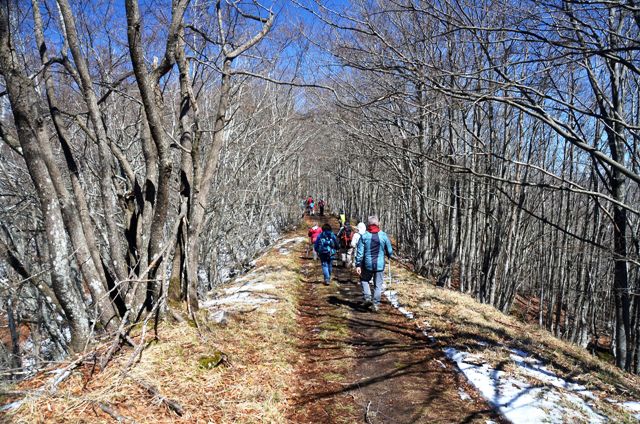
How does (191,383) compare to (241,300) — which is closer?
(191,383)

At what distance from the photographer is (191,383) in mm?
4074

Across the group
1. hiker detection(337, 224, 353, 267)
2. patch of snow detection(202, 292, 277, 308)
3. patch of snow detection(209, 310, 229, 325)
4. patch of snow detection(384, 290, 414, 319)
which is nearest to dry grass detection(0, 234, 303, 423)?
patch of snow detection(209, 310, 229, 325)

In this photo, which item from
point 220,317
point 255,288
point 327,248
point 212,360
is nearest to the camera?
point 212,360

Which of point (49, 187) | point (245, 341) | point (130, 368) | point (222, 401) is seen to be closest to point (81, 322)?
point (130, 368)

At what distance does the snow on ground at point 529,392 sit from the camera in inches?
159

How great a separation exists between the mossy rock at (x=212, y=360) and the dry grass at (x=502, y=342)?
343cm

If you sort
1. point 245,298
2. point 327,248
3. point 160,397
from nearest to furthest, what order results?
1. point 160,397
2. point 245,298
3. point 327,248

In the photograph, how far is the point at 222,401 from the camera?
395 centimetres

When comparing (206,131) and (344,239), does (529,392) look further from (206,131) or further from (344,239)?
(344,239)

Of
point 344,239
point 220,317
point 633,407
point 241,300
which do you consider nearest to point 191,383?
point 220,317

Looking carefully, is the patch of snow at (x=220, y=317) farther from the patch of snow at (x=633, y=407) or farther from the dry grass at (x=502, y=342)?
the patch of snow at (x=633, y=407)

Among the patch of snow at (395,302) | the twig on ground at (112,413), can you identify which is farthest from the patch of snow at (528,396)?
the twig on ground at (112,413)

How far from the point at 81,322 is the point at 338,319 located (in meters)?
4.48

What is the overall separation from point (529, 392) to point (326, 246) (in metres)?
6.45
